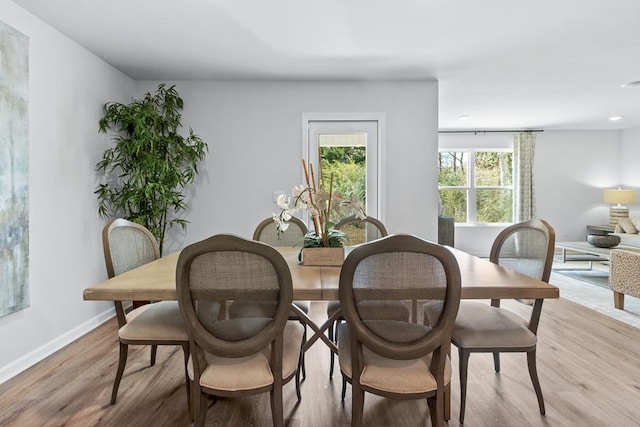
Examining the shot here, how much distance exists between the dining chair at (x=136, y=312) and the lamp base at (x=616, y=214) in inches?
313

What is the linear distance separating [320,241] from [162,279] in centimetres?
83

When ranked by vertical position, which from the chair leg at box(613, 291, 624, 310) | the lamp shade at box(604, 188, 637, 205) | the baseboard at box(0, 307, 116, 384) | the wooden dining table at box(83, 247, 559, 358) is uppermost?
the lamp shade at box(604, 188, 637, 205)

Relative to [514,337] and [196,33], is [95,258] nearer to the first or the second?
[196,33]

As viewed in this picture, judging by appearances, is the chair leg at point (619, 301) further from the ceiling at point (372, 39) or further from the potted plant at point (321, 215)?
the potted plant at point (321, 215)

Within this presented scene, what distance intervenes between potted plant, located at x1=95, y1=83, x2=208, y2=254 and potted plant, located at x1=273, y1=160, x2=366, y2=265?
191cm

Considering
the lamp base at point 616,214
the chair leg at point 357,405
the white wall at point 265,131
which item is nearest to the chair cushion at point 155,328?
the chair leg at point 357,405

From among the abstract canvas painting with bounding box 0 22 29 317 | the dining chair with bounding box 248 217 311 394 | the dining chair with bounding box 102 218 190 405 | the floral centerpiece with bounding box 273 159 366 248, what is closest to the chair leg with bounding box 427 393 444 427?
the floral centerpiece with bounding box 273 159 366 248

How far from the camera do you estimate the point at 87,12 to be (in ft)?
8.61

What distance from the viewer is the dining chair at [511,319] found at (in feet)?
6.09

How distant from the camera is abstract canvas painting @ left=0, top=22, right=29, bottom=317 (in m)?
2.36

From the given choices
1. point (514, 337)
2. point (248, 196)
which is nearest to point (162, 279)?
point (514, 337)

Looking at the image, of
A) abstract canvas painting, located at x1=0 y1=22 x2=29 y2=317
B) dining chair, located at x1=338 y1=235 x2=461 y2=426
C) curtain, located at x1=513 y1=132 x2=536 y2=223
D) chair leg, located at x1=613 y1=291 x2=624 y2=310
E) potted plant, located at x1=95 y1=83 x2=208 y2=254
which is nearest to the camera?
dining chair, located at x1=338 y1=235 x2=461 y2=426

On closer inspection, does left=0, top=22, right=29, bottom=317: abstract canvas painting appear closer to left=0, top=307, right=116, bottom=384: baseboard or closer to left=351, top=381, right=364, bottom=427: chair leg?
left=0, top=307, right=116, bottom=384: baseboard

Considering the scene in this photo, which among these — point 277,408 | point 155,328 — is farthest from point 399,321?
point 155,328
